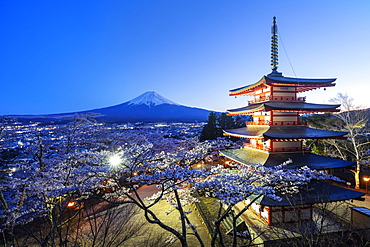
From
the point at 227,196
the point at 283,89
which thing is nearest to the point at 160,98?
the point at 283,89

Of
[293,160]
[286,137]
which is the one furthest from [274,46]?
[293,160]

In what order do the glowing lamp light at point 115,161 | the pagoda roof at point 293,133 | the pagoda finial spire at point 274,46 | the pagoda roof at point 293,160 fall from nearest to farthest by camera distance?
the glowing lamp light at point 115,161, the pagoda roof at point 293,160, the pagoda roof at point 293,133, the pagoda finial spire at point 274,46

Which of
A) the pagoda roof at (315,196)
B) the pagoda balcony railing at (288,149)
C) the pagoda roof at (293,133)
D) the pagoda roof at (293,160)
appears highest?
the pagoda roof at (293,133)

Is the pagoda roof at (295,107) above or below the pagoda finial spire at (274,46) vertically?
below

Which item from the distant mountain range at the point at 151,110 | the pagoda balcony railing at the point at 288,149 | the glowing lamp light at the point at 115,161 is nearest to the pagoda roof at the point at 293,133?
the pagoda balcony railing at the point at 288,149

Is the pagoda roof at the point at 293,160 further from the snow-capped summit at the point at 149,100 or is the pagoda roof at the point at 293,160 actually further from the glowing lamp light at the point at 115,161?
the snow-capped summit at the point at 149,100

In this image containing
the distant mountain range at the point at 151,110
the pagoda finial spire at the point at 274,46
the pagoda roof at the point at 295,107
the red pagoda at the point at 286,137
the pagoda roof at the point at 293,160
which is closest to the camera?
the red pagoda at the point at 286,137

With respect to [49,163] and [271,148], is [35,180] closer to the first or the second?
[49,163]

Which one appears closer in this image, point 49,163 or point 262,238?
point 262,238
